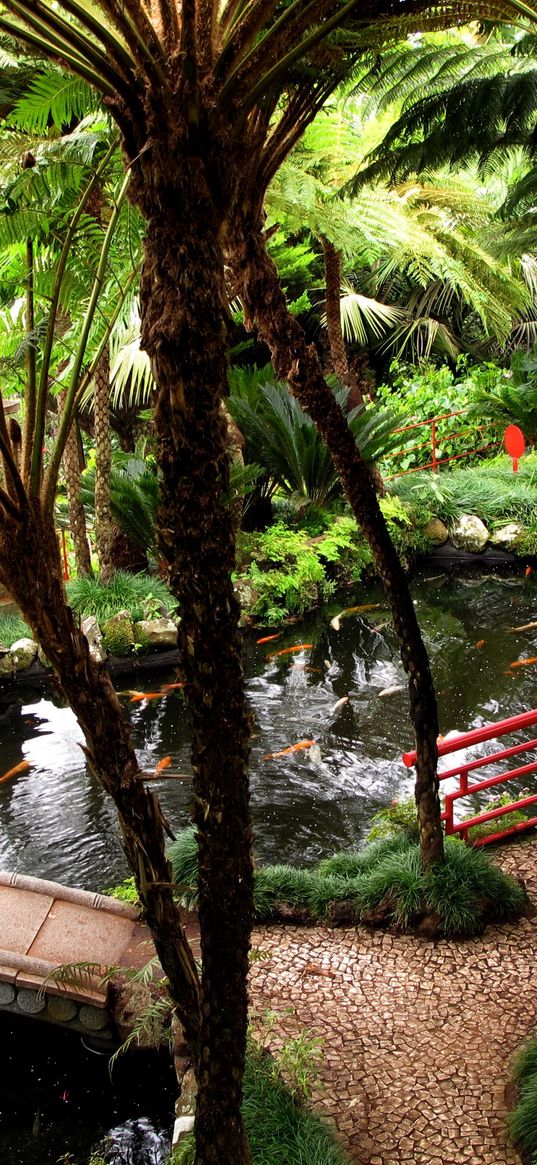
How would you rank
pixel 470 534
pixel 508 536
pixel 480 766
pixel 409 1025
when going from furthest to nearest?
pixel 470 534 → pixel 508 536 → pixel 480 766 → pixel 409 1025

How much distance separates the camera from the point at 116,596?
834 cm

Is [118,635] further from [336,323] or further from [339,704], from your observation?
[336,323]

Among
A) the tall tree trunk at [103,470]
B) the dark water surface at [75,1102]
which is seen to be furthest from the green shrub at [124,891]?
the tall tree trunk at [103,470]

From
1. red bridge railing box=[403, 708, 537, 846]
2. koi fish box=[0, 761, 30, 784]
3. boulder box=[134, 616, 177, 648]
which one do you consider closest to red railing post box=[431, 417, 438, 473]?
boulder box=[134, 616, 177, 648]

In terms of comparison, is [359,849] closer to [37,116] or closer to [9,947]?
[9,947]

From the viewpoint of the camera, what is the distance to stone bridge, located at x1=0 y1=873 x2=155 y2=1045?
12.2 ft

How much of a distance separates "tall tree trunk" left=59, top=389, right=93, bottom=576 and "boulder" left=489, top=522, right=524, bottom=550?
14.8 ft

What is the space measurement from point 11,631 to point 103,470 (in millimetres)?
1666

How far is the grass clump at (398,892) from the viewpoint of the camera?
13.0 feet

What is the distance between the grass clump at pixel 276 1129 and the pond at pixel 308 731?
2.06 meters

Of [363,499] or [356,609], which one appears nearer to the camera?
[363,499]

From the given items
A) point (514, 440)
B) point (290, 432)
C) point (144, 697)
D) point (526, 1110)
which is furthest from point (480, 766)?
point (514, 440)

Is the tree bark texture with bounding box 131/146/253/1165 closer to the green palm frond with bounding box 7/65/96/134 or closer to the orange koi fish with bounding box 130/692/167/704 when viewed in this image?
the green palm frond with bounding box 7/65/96/134

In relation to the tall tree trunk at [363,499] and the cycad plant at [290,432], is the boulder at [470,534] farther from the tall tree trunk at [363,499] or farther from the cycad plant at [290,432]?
the tall tree trunk at [363,499]
